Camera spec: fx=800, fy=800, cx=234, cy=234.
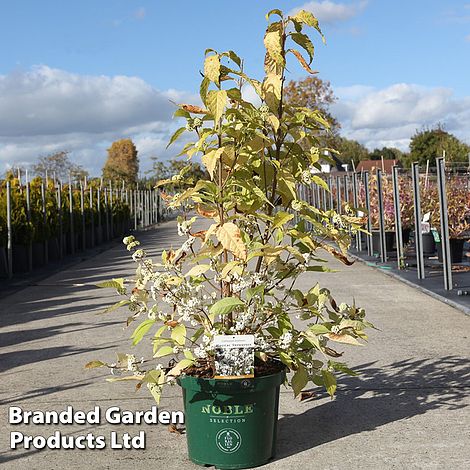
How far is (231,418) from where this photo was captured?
4008 millimetres

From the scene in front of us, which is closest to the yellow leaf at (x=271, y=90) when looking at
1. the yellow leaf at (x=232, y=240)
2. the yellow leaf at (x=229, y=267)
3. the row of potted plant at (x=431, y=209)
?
the yellow leaf at (x=232, y=240)

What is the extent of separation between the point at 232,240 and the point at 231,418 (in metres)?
0.90

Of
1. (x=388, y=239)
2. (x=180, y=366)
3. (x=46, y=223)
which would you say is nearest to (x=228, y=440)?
(x=180, y=366)

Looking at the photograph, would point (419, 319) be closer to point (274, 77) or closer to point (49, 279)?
point (274, 77)

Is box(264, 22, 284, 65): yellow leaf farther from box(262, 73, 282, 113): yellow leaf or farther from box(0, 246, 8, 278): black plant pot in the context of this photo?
box(0, 246, 8, 278): black plant pot

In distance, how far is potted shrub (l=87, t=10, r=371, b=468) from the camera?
13.1 feet

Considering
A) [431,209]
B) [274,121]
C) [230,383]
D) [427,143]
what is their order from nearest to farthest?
[230,383] < [274,121] < [431,209] < [427,143]

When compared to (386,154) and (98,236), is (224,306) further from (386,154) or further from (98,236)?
(386,154)

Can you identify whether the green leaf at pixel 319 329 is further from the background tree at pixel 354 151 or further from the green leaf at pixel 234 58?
the background tree at pixel 354 151

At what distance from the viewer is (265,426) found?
4086 mm

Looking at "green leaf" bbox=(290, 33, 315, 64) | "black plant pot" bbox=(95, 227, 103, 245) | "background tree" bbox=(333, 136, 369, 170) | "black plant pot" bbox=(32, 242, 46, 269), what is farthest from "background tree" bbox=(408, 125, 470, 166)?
"green leaf" bbox=(290, 33, 315, 64)

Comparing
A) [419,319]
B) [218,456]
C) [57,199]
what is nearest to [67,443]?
[218,456]

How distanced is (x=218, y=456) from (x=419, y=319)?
5326 millimetres

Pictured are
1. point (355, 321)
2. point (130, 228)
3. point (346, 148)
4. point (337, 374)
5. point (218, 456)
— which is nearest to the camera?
point (218, 456)
